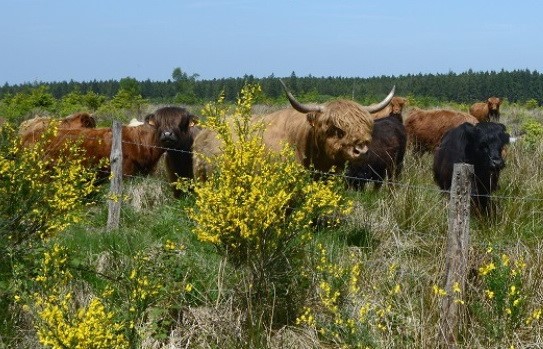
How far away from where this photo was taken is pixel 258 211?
4.40 metres

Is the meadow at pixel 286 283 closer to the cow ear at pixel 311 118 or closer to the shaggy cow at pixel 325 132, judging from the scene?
the shaggy cow at pixel 325 132

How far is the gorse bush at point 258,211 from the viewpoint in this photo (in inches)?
176

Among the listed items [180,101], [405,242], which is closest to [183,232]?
[405,242]

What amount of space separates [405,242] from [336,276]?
1.06 meters

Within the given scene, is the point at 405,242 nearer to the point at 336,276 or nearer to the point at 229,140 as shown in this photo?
the point at 336,276

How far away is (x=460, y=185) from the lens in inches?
178

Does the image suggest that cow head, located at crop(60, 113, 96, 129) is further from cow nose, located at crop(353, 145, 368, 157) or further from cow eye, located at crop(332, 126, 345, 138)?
cow nose, located at crop(353, 145, 368, 157)

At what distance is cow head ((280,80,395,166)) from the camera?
257 inches

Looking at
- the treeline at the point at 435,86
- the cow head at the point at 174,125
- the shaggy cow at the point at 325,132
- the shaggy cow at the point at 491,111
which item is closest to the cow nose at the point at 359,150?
the shaggy cow at the point at 325,132

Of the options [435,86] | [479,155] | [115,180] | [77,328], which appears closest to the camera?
[77,328]

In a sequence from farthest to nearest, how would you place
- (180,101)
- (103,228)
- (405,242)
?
(180,101) < (103,228) < (405,242)

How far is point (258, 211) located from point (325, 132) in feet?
7.62

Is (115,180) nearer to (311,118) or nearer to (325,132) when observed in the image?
(311,118)

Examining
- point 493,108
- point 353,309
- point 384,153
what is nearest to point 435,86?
point 493,108
